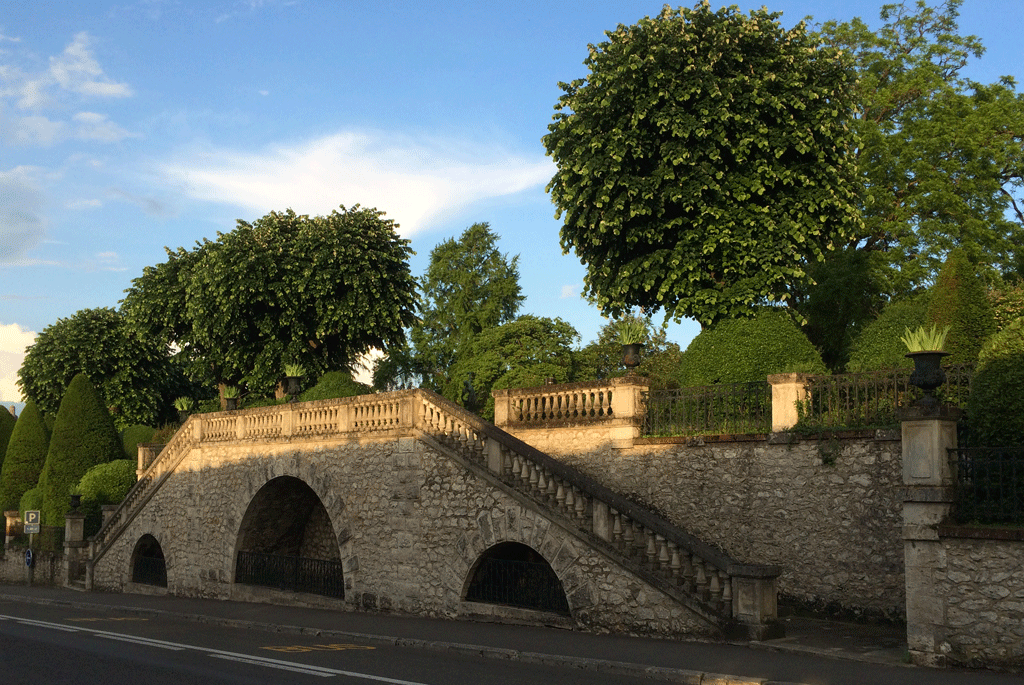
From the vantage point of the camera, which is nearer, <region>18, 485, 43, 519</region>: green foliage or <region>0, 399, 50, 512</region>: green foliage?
<region>18, 485, 43, 519</region>: green foliage

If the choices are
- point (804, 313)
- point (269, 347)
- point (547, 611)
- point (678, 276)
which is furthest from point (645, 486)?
point (269, 347)

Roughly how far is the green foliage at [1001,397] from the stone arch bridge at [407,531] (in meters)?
3.41

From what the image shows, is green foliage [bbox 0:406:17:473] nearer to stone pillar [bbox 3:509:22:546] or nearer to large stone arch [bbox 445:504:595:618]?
stone pillar [bbox 3:509:22:546]

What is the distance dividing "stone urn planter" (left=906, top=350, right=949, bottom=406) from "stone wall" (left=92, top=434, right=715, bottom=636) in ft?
14.4

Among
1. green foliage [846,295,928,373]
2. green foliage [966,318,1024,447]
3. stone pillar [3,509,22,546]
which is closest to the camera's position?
green foliage [966,318,1024,447]

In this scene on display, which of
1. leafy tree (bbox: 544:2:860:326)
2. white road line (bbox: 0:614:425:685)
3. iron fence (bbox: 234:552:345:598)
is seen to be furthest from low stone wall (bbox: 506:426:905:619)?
white road line (bbox: 0:614:425:685)

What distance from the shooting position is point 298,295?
3522 cm

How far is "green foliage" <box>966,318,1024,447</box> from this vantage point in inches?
458

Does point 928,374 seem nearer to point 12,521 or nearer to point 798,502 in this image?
point 798,502

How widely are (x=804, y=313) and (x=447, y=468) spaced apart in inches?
617

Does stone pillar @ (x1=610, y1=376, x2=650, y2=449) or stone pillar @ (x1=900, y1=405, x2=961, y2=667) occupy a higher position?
stone pillar @ (x1=610, y1=376, x2=650, y2=449)

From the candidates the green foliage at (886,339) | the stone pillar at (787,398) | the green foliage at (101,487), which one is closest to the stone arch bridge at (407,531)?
the green foliage at (101,487)

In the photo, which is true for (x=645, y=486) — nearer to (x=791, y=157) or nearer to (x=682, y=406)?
(x=682, y=406)

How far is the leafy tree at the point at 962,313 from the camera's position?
17.5 m
